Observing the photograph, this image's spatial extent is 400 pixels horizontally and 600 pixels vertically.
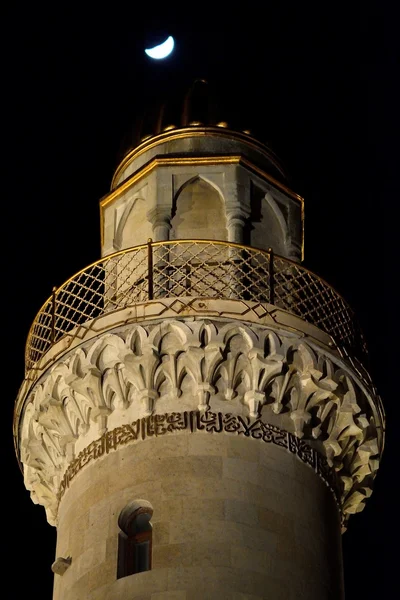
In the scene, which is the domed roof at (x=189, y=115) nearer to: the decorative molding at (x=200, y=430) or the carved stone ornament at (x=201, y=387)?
the carved stone ornament at (x=201, y=387)

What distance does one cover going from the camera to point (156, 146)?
21.0 m

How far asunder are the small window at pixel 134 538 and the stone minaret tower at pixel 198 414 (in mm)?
20

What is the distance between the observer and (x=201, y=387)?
1794 cm

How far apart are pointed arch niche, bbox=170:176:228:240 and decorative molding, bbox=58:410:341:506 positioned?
9.14 feet

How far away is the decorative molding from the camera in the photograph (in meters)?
17.8

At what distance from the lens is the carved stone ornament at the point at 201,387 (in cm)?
1803

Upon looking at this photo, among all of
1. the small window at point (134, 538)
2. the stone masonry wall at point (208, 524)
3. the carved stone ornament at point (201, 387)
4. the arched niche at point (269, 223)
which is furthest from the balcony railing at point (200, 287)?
the small window at point (134, 538)

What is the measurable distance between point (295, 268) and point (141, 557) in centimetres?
410

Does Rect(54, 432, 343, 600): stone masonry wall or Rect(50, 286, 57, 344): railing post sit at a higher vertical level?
Rect(50, 286, 57, 344): railing post

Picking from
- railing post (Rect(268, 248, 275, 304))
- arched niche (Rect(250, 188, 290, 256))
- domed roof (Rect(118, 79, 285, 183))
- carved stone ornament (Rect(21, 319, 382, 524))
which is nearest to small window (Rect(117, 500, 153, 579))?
carved stone ornament (Rect(21, 319, 382, 524))

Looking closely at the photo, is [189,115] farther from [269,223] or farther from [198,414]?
[198,414]

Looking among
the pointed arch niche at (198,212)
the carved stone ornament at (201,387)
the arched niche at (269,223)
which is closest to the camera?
the carved stone ornament at (201,387)

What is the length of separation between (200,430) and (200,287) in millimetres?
1933

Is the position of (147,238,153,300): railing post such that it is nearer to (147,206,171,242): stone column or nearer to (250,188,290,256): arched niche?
(147,206,171,242): stone column
